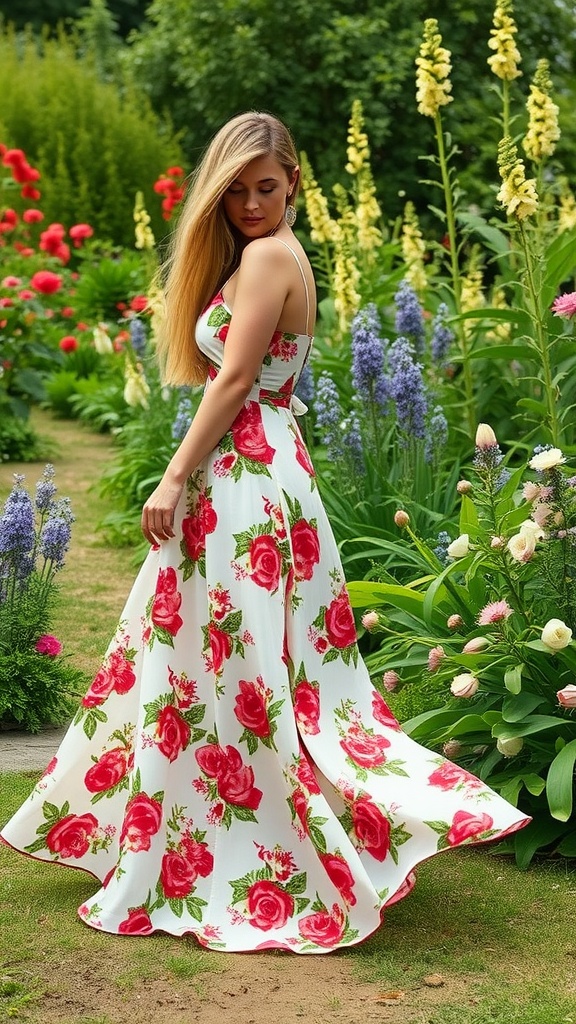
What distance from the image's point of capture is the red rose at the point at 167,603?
10.5 feet

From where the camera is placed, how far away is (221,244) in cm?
325

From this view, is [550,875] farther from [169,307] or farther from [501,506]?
[169,307]

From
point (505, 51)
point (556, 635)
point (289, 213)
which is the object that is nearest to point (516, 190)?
point (289, 213)

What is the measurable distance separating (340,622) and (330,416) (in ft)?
6.80

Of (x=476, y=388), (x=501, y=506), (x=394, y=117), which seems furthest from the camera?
(x=394, y=117)

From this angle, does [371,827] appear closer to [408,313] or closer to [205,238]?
[205,238]

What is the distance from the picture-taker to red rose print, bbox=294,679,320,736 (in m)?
3.14

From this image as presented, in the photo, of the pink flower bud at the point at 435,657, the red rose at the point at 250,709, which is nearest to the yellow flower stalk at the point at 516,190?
the pink flower bud at the point at 435,657

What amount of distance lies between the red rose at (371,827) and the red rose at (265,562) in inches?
20.5

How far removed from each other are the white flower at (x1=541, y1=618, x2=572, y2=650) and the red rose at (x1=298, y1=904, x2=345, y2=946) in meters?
0.79

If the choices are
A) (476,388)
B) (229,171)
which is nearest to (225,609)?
(229,171)

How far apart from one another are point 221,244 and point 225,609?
2.80ft

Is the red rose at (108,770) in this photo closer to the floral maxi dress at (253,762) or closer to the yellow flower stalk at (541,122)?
the floral maxi dress at (253,762)

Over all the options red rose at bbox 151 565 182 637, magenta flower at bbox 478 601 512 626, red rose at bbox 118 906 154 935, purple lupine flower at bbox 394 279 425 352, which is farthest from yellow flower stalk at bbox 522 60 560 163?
red rose at bbox 118 906 154 935
